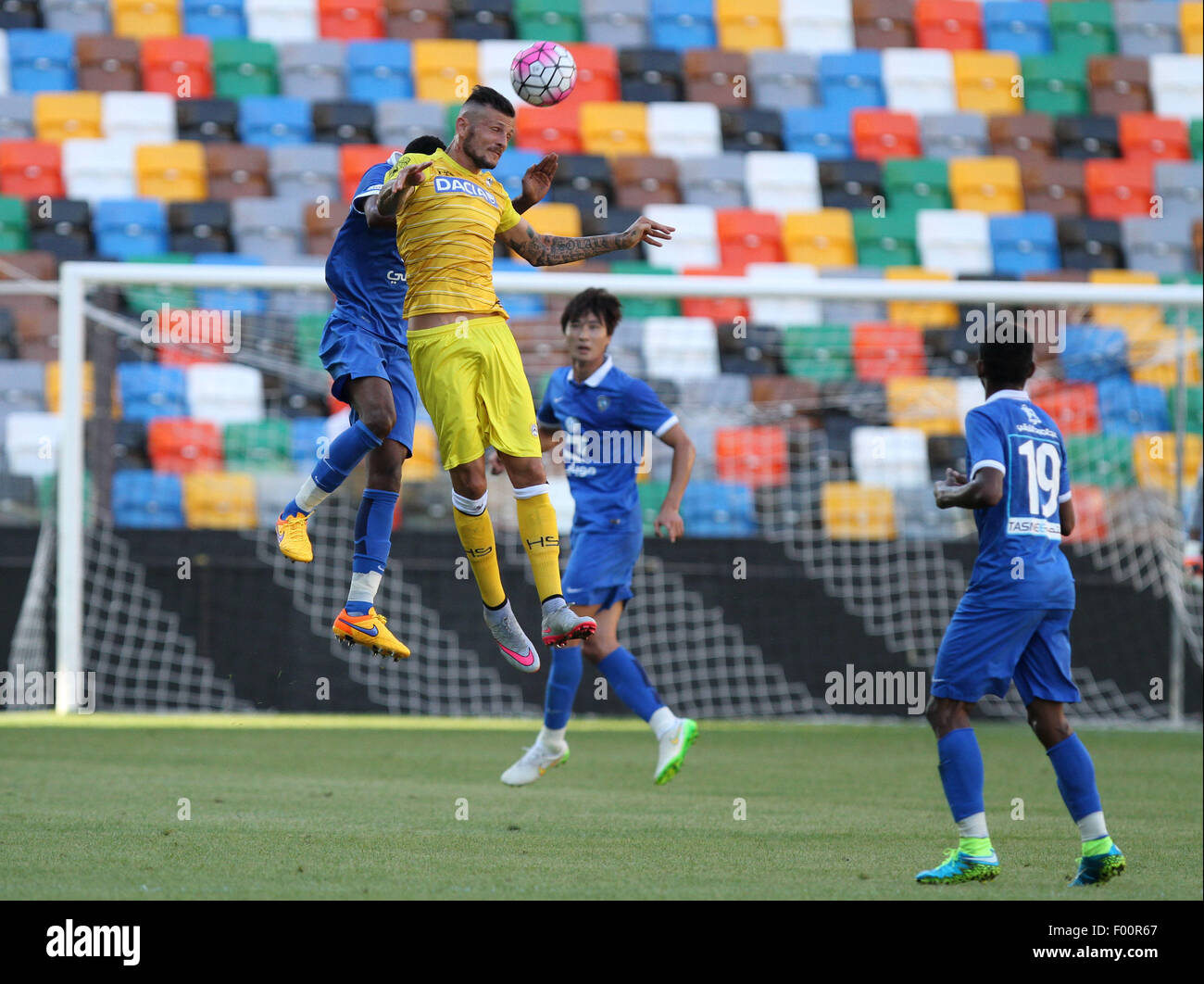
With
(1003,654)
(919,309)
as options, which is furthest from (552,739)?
(919,309)

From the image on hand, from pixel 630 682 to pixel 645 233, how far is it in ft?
8.95

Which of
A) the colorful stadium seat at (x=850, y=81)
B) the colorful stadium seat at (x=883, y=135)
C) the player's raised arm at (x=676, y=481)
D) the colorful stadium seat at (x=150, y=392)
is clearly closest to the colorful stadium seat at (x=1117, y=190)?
the colorful stadium seat at (x=883, y=135)

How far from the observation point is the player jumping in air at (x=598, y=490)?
7926 mm

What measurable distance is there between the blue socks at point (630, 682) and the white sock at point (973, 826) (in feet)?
8.24

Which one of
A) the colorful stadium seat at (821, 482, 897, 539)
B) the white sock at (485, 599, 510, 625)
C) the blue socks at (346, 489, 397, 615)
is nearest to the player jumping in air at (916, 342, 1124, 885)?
the white sock at (485, 599, 510, 625)

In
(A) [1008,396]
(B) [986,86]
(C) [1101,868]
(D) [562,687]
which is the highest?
(B) [986,86]

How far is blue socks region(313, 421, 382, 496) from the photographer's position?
634 centimetres

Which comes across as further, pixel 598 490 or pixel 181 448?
pixel 181 448

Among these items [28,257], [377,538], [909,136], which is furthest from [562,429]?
[909,136]

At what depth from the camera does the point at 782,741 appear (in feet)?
36.2

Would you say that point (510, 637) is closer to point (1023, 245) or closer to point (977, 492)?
point (977, 492)

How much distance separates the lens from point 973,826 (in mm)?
5633

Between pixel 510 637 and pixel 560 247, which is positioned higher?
pixel 560 247

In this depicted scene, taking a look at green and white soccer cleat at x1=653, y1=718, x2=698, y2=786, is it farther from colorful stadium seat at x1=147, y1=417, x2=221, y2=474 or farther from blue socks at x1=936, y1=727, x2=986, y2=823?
colorful stadium seat at x1=147, y1=417, x2=221, y2=474
